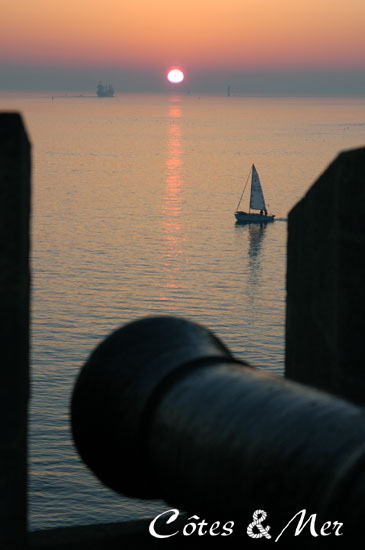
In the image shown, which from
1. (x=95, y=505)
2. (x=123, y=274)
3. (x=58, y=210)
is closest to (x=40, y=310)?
(x=123, y=274)

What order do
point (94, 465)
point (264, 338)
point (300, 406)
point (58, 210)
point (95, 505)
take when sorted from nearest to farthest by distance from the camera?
point (300, 406) → point (94, 465) → point (95, 505) → point (264, 338) → point (58, 210)

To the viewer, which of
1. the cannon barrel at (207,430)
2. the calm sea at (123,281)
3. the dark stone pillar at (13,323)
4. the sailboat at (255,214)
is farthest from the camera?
the sailboat at (255,214)

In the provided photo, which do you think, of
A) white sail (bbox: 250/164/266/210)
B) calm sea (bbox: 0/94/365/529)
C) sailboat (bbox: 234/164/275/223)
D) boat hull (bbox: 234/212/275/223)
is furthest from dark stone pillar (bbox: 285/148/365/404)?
boat hull (bbox: 234/212/275/223)

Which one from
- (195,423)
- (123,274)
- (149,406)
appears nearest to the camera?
(195,423)

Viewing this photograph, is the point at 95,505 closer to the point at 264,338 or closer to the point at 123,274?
the point at 264,338

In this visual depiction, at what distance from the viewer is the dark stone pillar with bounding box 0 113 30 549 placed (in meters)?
4.36

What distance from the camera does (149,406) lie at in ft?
14.9

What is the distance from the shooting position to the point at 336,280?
5430mm

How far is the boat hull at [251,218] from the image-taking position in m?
135

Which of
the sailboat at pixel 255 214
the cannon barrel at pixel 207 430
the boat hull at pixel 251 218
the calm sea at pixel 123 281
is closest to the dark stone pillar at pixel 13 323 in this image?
the cannon barrel at pixel 207 430

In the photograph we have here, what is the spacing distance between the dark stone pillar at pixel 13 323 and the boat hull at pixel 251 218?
130662 millimetres

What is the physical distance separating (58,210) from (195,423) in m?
142

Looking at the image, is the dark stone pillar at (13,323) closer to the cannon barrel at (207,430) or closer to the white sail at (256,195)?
the cannon barrel at (207,430)

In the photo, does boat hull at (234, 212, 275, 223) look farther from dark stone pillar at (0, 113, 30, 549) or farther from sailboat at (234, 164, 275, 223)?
dark stone pillar at (0, 113, 30, 549)
